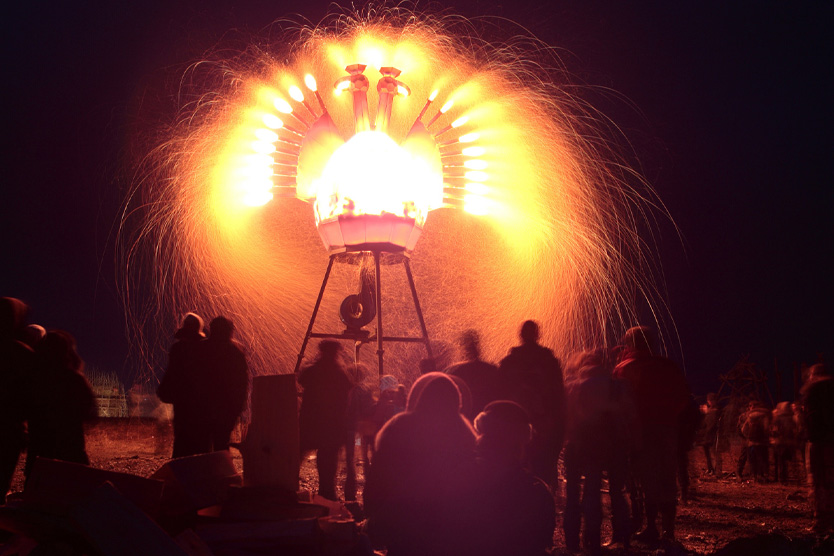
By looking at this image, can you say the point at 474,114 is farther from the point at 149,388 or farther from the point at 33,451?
the point at 149,388

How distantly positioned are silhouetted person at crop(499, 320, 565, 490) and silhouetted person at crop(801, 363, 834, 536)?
2.67 m

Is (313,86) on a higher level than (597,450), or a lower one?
higher

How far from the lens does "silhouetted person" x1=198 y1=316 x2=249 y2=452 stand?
6.46 meters

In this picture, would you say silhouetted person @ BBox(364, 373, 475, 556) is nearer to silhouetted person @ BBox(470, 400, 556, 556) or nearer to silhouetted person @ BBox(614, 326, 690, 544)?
silhouetted person @ BBox(470, 400, 556, 556)

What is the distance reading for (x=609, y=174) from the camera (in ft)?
39.7

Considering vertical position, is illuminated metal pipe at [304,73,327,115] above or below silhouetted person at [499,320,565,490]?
above

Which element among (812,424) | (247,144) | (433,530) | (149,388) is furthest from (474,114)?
(149,388)

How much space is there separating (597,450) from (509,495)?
2.62m

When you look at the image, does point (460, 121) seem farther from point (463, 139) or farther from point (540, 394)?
point (540, 394)

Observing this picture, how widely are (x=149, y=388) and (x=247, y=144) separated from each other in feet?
48.6

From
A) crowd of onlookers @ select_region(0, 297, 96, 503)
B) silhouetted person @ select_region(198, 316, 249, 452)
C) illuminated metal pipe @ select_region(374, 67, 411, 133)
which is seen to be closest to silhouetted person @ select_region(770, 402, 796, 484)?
illuminated metal pipe @ select_region(374, 67, 411, 133)

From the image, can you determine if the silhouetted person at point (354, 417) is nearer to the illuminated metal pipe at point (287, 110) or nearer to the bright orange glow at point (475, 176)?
the bright orange glow at point (475, 176)

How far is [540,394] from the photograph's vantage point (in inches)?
264

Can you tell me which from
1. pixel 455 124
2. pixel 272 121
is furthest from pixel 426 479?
pixel 272 121
